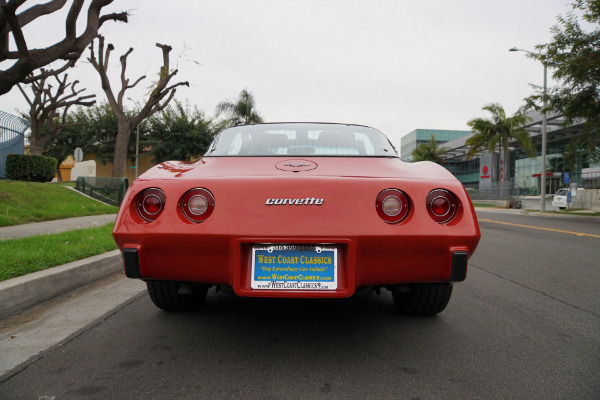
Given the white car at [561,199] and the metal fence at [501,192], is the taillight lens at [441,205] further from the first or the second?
the metal fence at [501,192]

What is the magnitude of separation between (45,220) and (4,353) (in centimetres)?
732

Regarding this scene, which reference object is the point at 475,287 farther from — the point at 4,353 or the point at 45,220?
the point at 45,220

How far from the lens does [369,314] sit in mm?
3186

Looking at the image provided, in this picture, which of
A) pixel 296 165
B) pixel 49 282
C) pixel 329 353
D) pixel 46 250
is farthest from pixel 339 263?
pixel 46 250

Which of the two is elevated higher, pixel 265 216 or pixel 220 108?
pixel 220 108

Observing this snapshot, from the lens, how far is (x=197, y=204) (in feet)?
7.74

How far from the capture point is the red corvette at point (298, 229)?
2.22 m

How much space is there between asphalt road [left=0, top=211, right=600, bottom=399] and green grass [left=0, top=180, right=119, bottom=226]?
21.3 ft

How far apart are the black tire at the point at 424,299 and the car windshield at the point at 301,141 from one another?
94 cm

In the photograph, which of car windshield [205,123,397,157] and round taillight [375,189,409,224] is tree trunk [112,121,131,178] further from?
round taillight [375,189,409,224]

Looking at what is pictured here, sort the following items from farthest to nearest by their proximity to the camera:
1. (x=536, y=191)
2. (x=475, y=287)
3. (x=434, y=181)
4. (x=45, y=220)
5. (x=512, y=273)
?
(x=536, y=191), (x=45, y=220), (x=512, y=273), (x=475, y=287), (x=434, y=181)

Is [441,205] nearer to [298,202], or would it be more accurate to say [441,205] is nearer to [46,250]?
[298,202]

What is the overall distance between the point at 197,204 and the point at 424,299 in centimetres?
168

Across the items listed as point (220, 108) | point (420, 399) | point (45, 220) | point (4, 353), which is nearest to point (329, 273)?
point (420, 399)
